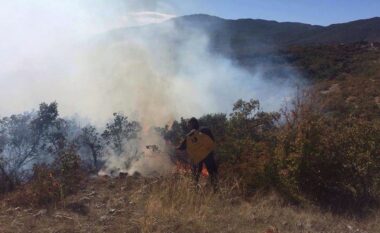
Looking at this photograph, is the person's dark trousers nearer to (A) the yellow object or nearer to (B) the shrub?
(A) the yellow object

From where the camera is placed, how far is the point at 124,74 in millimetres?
31000

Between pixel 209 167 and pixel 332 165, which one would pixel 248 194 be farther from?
pixel 332 165

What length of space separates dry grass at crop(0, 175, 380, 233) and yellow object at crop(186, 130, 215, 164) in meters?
0.91

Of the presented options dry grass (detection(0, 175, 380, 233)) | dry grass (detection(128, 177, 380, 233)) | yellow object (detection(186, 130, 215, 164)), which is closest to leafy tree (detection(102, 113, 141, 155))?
yellow object (detection(186, 130, 215, 164))

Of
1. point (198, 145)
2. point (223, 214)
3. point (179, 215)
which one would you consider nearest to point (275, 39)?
point (198, 145)

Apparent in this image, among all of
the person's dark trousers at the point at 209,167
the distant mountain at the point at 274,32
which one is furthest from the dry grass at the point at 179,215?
the distant mountain at the point at 274,32

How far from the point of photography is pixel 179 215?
5.62m

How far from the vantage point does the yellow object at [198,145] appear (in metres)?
7.65

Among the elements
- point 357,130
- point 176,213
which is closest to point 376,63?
point 357,130

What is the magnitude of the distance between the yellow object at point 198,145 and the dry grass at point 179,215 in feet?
2.99

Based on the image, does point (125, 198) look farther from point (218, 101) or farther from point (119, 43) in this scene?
point (119, 43)

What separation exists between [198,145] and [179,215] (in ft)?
7.35

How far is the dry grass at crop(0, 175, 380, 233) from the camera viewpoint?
540 cm

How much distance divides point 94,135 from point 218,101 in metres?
10.4
